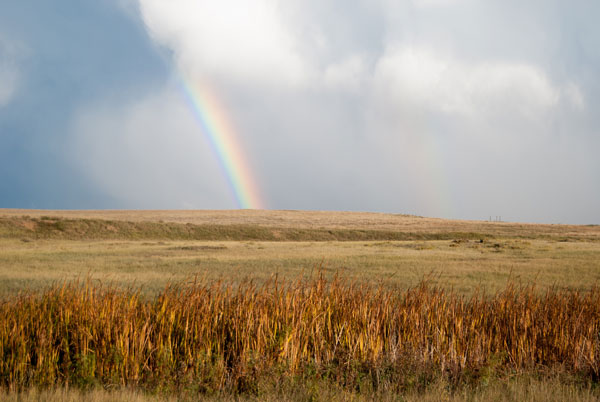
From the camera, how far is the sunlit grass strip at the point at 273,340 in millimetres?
6512

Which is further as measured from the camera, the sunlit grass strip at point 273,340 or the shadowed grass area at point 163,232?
the shadowed grass area at point 163,232

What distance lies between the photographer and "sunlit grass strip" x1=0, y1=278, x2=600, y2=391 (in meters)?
6.51

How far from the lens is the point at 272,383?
6.12m

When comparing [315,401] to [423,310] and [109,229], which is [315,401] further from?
[109,229]

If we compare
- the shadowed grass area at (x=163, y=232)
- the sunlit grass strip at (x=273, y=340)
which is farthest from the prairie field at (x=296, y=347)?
the shadowed grass area at (x=163, y=232)

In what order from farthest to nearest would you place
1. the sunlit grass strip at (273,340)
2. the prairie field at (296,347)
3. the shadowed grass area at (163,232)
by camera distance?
the shadowed grass area at (163,232) < the sunlit grass strip at (273,340) < the prairie field at (296,347)

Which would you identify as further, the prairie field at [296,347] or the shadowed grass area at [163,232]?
the shadowed grass area at [163,232]

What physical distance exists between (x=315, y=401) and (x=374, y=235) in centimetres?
5579

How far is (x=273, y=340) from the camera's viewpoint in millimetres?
7055

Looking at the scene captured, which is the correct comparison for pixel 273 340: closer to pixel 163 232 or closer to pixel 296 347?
pixel 296 347

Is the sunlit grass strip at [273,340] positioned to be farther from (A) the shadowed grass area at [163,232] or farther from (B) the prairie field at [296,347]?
(A) the shadowed grass area at [163,232]

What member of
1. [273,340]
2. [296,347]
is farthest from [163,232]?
[296,347]

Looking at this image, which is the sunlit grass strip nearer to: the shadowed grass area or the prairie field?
the prairie field

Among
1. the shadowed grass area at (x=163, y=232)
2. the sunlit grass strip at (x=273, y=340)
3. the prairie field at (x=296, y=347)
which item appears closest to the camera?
the prairie field at (x=296, y=347)
